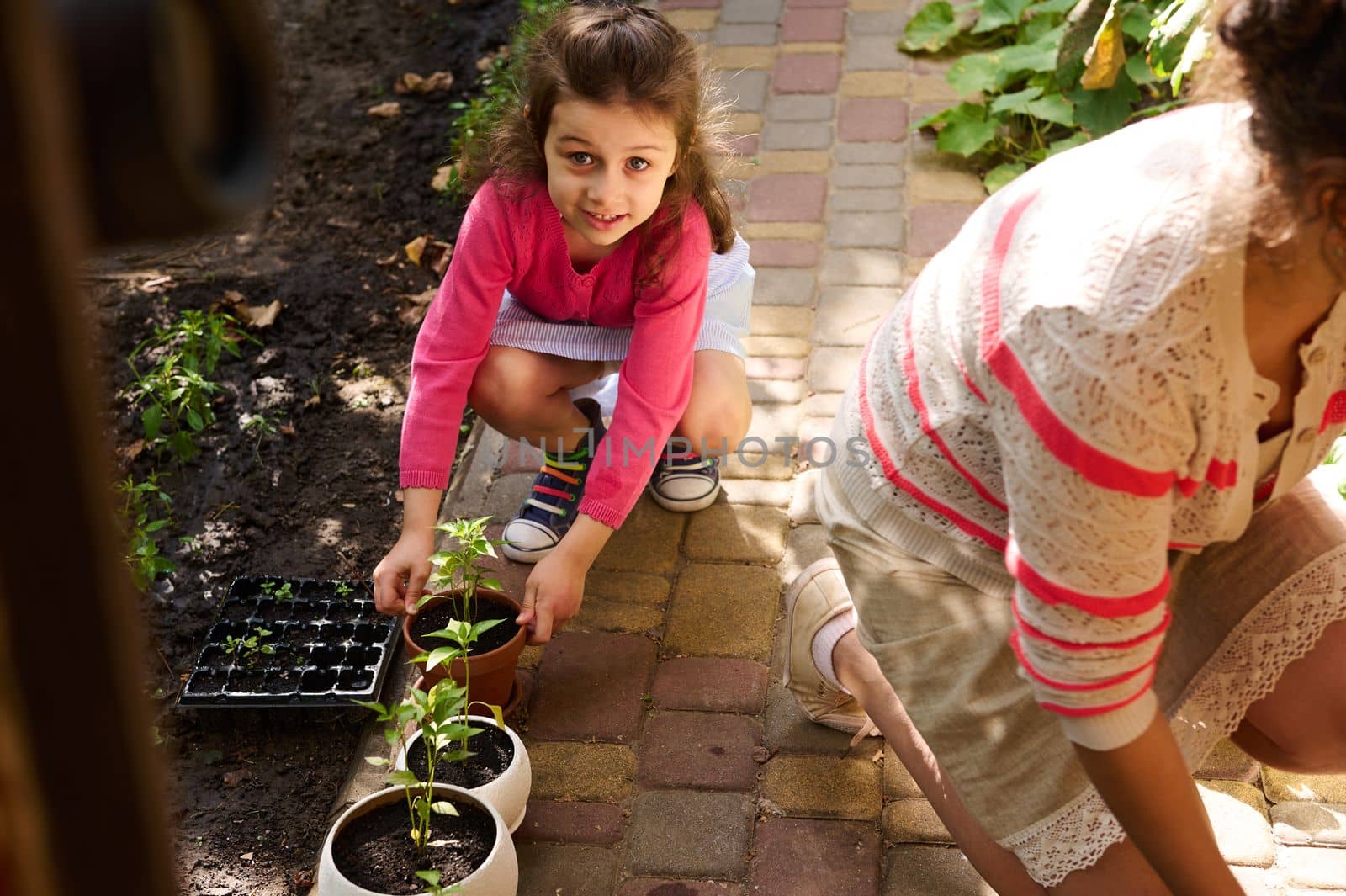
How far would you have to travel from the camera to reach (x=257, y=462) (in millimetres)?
2979

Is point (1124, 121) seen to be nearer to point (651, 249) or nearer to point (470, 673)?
point (651, 249)

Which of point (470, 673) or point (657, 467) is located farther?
point (657, 467)

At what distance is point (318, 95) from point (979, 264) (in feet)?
11.4

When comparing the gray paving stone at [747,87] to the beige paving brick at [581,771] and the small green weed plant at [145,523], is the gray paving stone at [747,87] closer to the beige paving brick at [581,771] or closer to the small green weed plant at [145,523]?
the small green weed plant at [145,523]

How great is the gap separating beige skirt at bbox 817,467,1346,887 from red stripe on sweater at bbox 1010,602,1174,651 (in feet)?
0.81

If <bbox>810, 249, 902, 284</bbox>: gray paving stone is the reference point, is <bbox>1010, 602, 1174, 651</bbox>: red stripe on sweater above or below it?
above

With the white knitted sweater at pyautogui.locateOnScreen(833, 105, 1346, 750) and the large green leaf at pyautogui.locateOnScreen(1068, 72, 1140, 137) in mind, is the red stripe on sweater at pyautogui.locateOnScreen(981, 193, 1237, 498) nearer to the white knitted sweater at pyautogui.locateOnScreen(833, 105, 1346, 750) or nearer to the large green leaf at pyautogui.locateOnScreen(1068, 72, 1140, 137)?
the white knitted sweater at pyautogui.locateOnScreen(833, 105, 1346, 750)

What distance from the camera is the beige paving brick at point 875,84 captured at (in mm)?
4281

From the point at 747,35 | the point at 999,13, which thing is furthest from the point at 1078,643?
the point at 747,35

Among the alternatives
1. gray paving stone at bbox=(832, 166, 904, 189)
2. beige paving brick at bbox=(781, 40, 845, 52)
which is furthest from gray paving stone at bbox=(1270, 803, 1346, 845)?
beige paving brick at bbox=(781, 40, 845, 52)

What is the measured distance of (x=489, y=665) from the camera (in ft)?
7.17

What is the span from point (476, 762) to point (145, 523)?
113 centimetres

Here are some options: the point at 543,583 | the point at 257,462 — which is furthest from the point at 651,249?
the point at 257,462

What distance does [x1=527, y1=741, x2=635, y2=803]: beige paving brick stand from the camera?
2221mm
